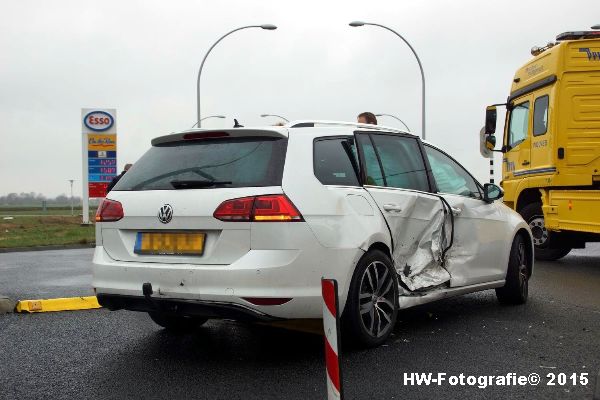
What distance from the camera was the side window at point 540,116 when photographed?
418 inches

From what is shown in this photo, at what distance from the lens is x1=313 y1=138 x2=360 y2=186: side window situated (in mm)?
4793

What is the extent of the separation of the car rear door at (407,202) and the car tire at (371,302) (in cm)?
31

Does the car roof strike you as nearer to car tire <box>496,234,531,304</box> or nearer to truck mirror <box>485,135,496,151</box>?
car tire <box>496,234,531,304</box>

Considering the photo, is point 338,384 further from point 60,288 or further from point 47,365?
point 60,288

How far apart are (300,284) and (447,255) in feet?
6.99

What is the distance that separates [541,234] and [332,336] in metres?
9.10

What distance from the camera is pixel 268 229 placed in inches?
172

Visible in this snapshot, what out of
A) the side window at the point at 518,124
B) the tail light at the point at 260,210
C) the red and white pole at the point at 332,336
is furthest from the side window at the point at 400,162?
the side window at the point at 518,124

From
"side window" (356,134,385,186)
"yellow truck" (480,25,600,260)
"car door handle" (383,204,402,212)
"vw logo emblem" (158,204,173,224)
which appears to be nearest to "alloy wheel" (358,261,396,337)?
"car door handle" (383,204,402,212)

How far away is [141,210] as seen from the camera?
186 inches

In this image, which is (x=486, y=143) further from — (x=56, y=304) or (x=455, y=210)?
(x=56, y=304)

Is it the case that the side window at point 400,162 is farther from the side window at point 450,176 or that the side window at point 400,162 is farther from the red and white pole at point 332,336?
the red and white pole at point 332,336

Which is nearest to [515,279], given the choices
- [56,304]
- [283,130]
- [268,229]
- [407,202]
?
[407,202]

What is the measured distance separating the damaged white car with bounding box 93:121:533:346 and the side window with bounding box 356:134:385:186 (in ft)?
0.04
